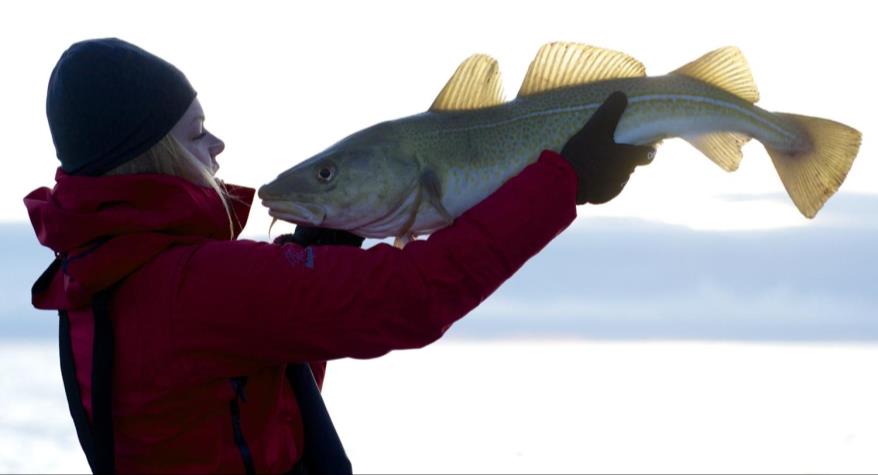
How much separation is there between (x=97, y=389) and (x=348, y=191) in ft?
3.81

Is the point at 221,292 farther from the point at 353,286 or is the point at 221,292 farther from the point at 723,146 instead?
the point at 723,146

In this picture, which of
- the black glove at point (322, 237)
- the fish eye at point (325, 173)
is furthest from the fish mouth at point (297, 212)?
the black glove at point (322, 237)

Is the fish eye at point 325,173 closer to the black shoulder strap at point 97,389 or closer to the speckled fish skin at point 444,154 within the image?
the speckled fish skin at point 444,154

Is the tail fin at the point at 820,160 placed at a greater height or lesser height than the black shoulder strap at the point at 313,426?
greater

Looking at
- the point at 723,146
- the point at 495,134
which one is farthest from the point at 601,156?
the point at 723,146

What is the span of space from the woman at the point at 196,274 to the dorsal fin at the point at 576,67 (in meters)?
0.23

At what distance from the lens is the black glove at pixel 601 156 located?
127 inches

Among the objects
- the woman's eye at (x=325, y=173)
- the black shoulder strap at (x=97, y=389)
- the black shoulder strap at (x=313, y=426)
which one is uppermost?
the woman's eye at (x=325, y=173)

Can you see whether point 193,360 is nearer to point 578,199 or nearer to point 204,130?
point 204,130

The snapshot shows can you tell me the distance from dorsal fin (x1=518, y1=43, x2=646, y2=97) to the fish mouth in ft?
3.19

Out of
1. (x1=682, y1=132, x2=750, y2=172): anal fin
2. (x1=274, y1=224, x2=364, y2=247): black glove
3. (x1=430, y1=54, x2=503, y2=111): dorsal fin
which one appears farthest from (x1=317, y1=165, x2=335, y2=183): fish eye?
(x1=682, y1=132, x2=750, y2=172): anal fin

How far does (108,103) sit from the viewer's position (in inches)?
129

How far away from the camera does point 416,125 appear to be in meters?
3.47

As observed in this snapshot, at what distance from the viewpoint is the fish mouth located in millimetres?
3359
